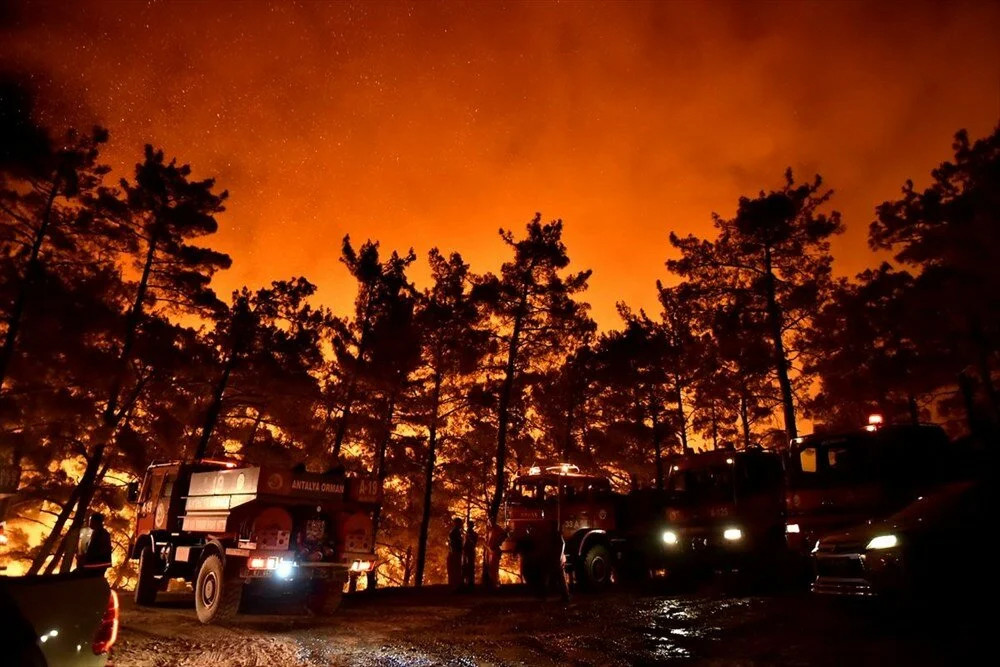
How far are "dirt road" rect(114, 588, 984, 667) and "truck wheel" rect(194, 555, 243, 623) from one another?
0.26m

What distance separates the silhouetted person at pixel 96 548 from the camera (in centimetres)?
1092

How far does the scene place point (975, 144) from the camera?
70.1ft

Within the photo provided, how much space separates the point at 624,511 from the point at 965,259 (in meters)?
12.4

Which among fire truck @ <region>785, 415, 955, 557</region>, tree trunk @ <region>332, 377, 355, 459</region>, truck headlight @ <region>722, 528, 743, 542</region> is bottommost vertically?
truck headlight @ <region>722, 528, 743, 542</region>

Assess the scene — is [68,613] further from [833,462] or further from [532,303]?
[532,303]

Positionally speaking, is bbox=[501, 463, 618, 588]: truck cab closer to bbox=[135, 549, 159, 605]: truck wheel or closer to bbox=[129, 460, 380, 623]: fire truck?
bbox=[129, 460, 380, 623]: fire truck

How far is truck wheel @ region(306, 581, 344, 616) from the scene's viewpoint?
12547 millimetres

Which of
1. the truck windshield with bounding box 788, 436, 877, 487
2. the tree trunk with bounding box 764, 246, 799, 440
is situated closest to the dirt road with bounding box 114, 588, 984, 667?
the truck windshield with bounding box 788, 436, 877, 487

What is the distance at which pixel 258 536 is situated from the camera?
11047mm

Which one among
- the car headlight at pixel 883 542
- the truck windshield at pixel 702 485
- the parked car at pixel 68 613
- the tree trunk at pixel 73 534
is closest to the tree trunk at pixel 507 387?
the truck windshield at pixel 702 485

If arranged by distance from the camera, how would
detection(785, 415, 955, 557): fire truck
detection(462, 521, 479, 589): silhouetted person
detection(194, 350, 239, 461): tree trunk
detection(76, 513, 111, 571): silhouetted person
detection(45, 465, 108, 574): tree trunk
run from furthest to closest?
detection(194, 350, 239, 461): tree trunk → detection(45, 465, 108, 574): tree trunk → detection(462, 521, 479, 589): silhouetted person → detection(785, 415, 955, 557): fire truck → detection(76, 513, 111, 571): silhouetted person

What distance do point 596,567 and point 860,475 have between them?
23.5 ft

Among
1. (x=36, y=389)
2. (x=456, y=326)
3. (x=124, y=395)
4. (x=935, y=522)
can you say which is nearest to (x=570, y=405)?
(x=456, y=326)

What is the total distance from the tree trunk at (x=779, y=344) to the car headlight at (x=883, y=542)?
46.1 ft
